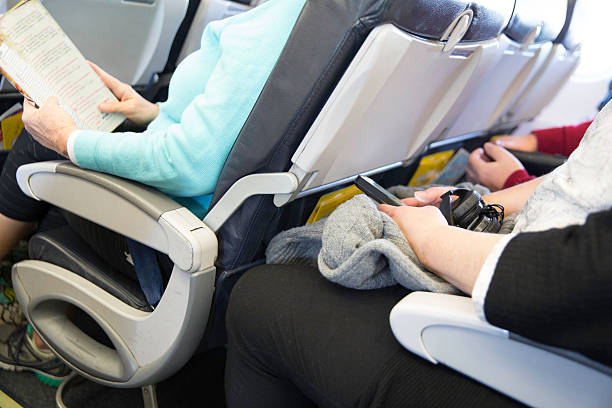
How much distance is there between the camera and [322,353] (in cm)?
73

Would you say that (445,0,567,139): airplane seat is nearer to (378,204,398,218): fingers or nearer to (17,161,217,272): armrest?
(378,204,398,218): fingers

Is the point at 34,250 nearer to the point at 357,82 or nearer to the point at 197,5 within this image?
the point at 357,82

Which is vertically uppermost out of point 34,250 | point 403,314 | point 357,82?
point 357,82

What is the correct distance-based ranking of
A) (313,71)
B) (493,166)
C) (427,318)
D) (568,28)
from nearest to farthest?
(427,318), (313,71), (493,166), (568,28)

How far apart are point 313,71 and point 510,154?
3.30ft

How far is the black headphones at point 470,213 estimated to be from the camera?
0.85 meters

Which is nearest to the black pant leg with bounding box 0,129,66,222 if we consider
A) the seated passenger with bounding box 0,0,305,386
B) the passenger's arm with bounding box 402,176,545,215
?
the seated passenger with bounding box 0,0,305,386

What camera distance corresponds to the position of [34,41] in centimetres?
100

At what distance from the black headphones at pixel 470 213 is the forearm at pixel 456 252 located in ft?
0.38

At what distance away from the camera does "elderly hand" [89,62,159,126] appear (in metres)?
1.18

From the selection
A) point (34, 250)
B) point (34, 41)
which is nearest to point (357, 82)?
point (34, 41)

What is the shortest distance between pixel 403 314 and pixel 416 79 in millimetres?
486

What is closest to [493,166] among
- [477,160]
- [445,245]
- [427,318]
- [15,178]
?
[477,160]

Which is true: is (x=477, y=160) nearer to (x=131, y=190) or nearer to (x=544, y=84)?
(x=544, y=84)
